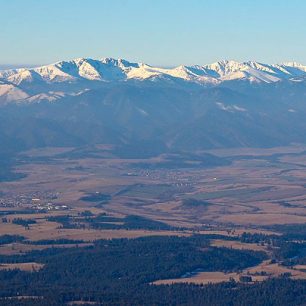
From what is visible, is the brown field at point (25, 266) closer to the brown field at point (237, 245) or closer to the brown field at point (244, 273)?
the brown field at point (244, 273)

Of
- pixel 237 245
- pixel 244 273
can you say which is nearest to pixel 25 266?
pixel 244 273

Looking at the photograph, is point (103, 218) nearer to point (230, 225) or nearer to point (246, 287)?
point (230, 225)

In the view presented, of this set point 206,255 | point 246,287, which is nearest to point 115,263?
point 206,255

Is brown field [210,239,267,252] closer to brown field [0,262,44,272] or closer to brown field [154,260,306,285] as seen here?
brown field [154,260,306,285]

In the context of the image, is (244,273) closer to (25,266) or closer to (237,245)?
(237,245)

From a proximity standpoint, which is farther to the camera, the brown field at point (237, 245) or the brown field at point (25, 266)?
the brown field at point (237, 245)

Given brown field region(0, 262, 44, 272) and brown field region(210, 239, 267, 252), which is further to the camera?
brown field region(210, 239, 267, 252)

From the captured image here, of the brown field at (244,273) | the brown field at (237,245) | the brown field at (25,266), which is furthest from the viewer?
the brown field at (237,245)

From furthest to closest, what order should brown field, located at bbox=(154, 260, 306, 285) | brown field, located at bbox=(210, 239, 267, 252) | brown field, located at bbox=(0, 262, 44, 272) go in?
brown field, located at bbox=(210, 239, 267, 252), brown field, located at bbox=(0, 262, 44, 272), brown field, located at bbox=(154, 260, 306, 285)

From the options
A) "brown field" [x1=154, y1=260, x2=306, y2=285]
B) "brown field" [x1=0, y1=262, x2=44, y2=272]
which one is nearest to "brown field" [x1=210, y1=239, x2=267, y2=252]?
"brown field" [x1=154, y1=260, x2=306, y2=285]

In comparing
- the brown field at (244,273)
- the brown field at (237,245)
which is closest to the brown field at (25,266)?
the brown field at (244,273)

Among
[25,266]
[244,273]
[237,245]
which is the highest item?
[25,266]
